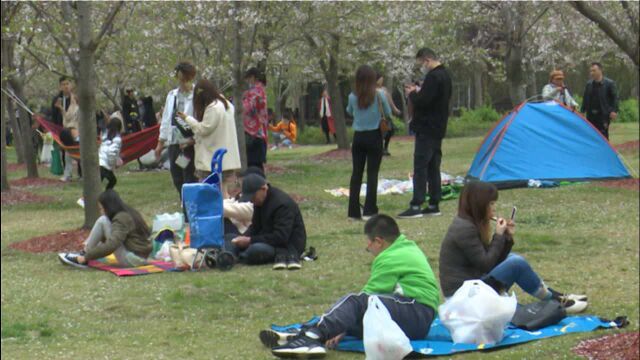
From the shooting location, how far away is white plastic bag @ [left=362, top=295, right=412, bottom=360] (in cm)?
563

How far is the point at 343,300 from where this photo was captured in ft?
20.1

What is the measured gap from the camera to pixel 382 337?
5.63 metres

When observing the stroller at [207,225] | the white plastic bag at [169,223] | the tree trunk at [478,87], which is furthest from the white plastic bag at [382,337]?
the tree trunk at [478,87]

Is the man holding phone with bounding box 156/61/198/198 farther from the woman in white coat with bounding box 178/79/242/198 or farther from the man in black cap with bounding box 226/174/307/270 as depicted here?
the man in black cap with bounding box 226/174/307/270

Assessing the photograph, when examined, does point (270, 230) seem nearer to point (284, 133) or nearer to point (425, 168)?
point (425, 168)

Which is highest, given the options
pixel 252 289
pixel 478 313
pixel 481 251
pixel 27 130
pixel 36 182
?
pixel 27 130

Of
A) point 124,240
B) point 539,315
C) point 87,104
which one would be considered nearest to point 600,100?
point 87,104

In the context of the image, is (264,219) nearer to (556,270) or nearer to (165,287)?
(165,287)

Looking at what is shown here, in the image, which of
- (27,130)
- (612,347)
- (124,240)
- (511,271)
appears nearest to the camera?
(612,347)

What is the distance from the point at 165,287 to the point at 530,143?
7317mm

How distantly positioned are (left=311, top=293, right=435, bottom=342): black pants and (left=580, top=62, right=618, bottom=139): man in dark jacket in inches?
409

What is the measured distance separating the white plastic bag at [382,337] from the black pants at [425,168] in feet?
17.5

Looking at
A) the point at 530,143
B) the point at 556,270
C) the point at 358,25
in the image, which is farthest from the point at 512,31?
the point at 556,270

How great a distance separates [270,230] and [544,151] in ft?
21.1
